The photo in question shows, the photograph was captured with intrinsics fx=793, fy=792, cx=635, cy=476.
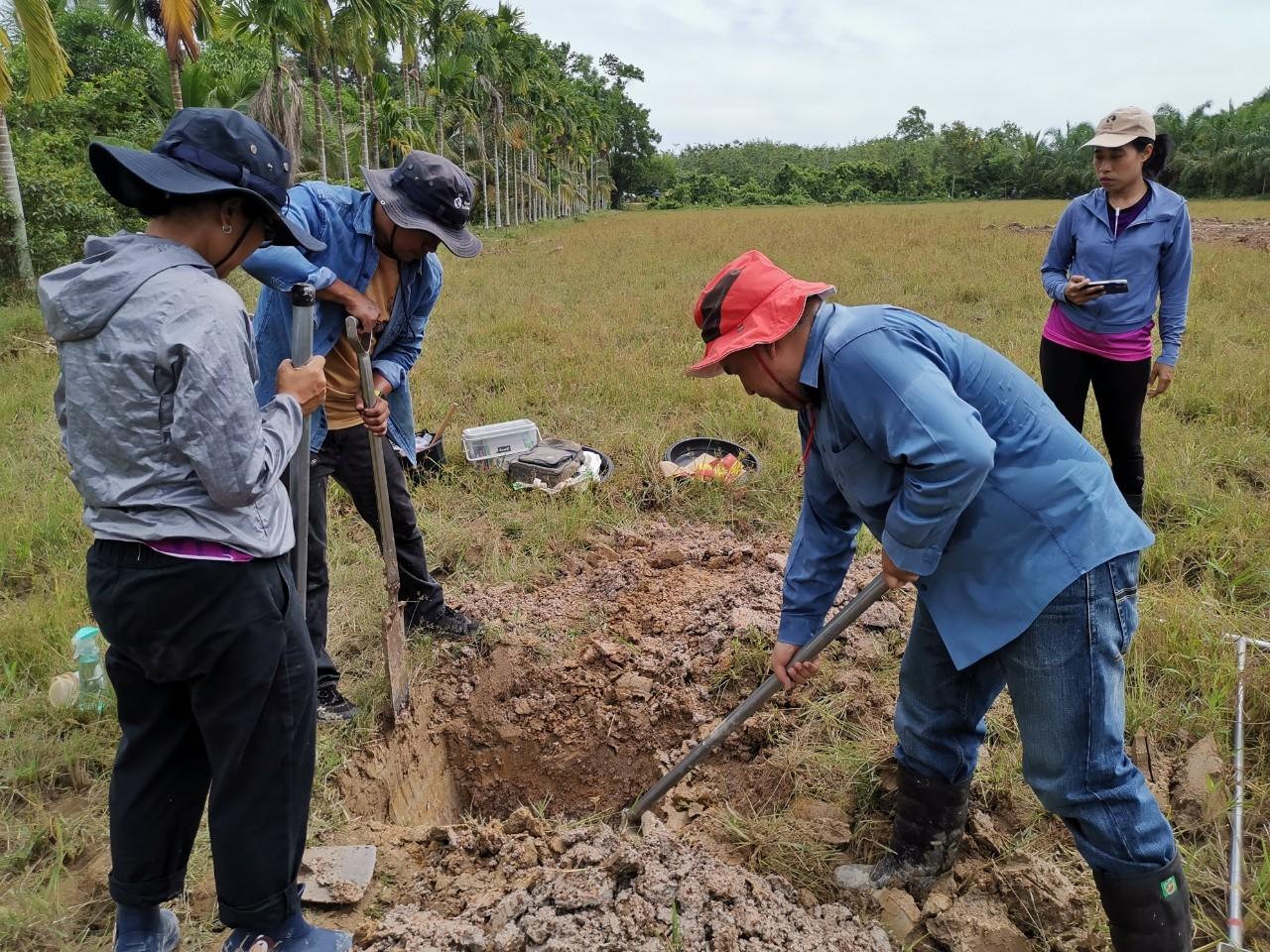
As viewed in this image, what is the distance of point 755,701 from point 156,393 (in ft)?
5.28

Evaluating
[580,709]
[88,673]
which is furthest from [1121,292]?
[88,673]

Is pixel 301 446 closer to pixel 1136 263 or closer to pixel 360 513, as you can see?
pixel 360 513

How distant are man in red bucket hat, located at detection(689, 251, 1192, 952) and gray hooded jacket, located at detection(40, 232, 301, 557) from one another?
2.92 ft

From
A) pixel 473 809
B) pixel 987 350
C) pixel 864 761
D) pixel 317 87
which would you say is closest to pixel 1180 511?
pixel 864 761

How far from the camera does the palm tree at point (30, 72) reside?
769 cm

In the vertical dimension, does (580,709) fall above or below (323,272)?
below

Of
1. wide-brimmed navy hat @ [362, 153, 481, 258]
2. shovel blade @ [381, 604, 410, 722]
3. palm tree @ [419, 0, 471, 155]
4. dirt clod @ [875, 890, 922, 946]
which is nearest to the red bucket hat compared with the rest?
wide-brimmed navy hat @ [362, 153, 481, 258]

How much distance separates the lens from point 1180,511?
403 centimetres

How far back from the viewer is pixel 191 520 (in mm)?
1481

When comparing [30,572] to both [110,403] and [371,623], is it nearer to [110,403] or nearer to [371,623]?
[371,623]

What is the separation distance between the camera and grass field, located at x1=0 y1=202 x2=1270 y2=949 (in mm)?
2289

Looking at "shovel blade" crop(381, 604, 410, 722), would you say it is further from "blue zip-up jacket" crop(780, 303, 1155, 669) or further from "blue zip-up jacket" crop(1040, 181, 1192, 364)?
"blue zip-up jacket" crop(1040, 181, 1192, 364)

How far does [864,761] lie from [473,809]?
1.46 m

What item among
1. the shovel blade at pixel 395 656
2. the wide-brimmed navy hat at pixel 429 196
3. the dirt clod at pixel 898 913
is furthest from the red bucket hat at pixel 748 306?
the shovel blade at pixel 395 656
